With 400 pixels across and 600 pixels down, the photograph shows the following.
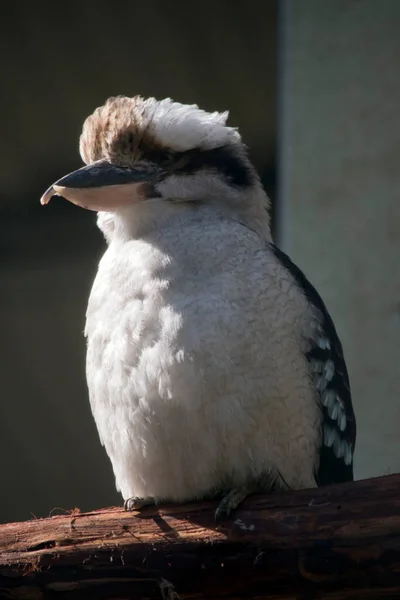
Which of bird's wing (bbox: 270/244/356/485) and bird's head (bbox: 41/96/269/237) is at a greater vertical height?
bird's head (bbox: 41/96/269/237)

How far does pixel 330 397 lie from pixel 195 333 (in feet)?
1.17

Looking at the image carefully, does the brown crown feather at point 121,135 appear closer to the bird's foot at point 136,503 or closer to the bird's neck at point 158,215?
the bird's neck at point 158,215

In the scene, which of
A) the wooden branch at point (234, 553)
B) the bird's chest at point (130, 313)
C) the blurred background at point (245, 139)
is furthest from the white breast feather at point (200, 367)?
the blurred background at point (245, 139)

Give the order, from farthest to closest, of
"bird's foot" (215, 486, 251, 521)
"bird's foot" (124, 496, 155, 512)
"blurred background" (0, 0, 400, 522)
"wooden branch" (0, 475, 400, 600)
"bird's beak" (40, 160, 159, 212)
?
"blurred background" (0, 0, 400, 522) → "bird's beak" (40, 160, 159, 212) → "bird's foot" (124, 496, 155, 512) → "bird's foot" (215, 486, 251, 521) → "wooden branch" (0, 475, 400, 600)

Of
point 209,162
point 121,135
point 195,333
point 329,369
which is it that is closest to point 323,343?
point 329,369

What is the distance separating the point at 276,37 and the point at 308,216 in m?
0.69

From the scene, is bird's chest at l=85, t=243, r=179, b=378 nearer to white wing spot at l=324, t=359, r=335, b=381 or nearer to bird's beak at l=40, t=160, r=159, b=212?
bird's beak at l=40, t=160, r=159, b=212

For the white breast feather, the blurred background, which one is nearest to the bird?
the white breast feather

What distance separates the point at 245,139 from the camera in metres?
4.12

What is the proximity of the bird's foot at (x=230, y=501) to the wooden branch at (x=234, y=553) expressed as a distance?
17 millimetres

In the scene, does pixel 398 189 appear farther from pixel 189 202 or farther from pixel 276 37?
pixel 189 202

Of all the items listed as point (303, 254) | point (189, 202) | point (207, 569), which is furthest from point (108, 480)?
point (207, 569)

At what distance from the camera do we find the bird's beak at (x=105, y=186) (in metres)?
2.15

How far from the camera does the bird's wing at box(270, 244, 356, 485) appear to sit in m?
2.15
